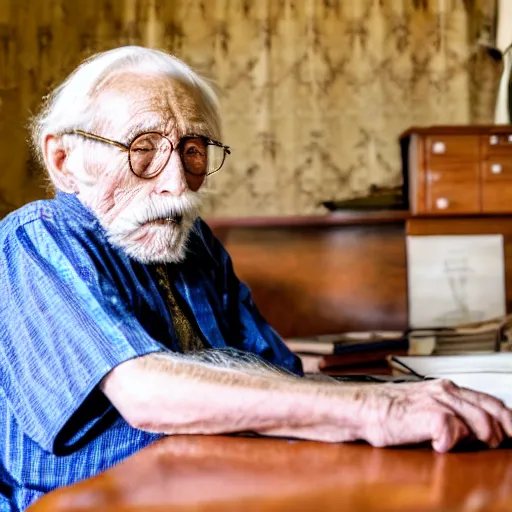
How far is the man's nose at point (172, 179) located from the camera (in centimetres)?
99

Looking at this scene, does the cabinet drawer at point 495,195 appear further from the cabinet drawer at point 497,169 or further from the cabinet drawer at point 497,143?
the cabinet drawer at point 497,143

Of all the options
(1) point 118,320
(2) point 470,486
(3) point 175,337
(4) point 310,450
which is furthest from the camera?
(3) point 175,337

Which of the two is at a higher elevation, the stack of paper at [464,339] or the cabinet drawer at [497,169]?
the cabinet drawer at [497,169]

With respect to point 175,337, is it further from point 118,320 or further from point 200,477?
point 200,477

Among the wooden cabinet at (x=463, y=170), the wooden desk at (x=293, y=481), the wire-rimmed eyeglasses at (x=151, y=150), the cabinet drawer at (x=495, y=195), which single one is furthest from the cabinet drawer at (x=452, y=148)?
the wooden desk at (x=293, y=481)

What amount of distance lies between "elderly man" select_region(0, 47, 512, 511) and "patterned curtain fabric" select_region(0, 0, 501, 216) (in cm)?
226

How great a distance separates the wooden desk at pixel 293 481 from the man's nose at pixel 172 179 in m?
0.47

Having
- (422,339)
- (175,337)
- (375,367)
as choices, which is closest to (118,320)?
(175,337)

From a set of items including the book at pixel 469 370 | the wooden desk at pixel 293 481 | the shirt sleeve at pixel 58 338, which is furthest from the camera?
the book at pixel 469 370

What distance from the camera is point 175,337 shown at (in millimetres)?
999

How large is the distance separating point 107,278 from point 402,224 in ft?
5.92

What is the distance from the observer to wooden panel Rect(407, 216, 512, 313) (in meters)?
2.43

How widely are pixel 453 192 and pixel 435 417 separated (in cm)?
189

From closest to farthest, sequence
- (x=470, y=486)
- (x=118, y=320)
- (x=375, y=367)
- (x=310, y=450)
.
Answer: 1. (x=470, y=486)
2. (x=310, y=450)
3. (x=118, y=320)
4. (x=375, y=367)
